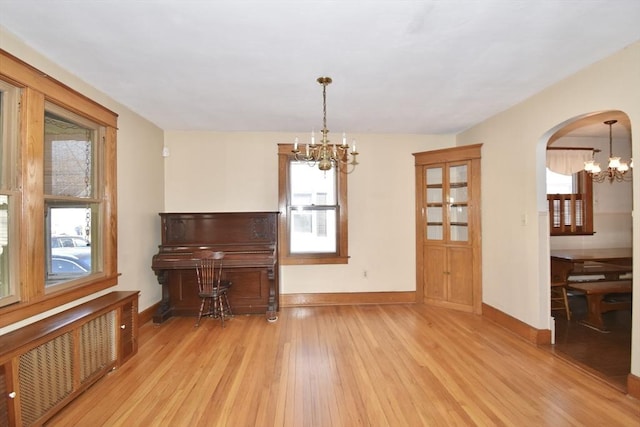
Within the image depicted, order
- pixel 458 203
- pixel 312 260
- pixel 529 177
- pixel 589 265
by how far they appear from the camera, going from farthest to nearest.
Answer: pixel 312 260 < pixel 458 203 < pixel 589 265 < pixel 529 177

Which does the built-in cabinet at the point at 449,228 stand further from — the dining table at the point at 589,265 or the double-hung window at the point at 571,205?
the double-hung window at the point at 571,205

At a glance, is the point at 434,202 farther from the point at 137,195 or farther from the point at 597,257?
the point at 137,195

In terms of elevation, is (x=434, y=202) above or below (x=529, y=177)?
below

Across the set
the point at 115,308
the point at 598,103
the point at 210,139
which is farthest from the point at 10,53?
the point at 598,103

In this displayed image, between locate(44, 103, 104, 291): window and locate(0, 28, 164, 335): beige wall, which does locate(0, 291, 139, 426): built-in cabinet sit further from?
locate(0, 28, 164, 335): beige wall

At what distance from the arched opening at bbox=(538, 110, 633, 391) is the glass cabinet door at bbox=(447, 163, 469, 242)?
3.05 ft

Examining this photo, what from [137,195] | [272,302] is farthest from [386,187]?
[137,195]

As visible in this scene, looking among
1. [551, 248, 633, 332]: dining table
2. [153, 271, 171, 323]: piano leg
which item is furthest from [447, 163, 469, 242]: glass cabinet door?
[153, 271, 171, 323]: piano leg

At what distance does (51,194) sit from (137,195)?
3.76 feet

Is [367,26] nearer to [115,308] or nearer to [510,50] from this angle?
[510,50]

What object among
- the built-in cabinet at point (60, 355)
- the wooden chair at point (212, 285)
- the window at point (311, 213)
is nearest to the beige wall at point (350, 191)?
the window at point (311, 213)

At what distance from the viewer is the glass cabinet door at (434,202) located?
433 cm

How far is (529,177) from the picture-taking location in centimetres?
317

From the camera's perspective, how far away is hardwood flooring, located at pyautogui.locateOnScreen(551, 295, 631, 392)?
2484 mm
